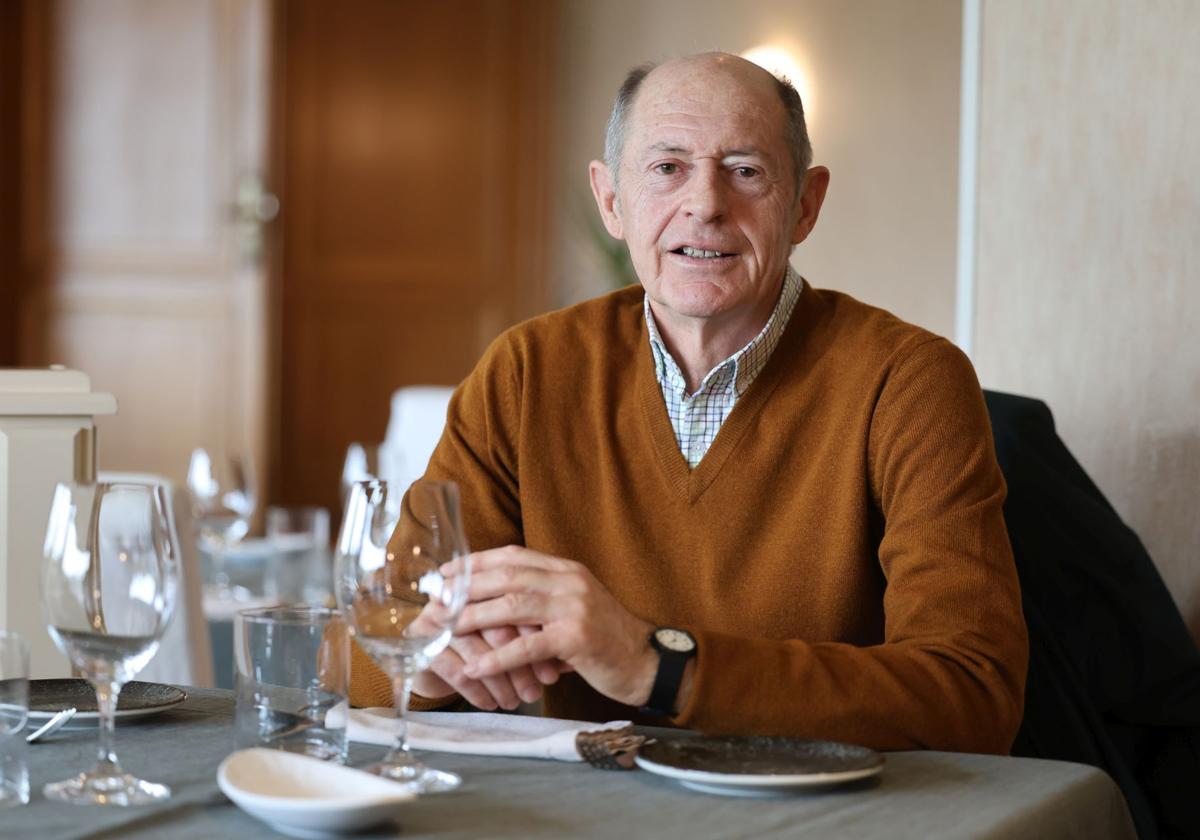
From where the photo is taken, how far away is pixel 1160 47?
228cm

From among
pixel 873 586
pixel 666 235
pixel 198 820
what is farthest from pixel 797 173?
pixel 198 820

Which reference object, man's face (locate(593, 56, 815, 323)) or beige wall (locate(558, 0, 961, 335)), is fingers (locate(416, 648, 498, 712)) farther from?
beige wall (locate(558, 0, 961, 335))

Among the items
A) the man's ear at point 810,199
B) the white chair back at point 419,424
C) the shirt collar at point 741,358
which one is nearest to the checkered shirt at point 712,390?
the shirt collar at point 741,358

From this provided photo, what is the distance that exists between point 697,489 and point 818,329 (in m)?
0.25

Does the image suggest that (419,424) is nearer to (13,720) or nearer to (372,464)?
(372,464)

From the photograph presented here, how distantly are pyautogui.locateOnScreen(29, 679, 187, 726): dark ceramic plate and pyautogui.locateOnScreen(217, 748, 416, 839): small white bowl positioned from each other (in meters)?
0.27

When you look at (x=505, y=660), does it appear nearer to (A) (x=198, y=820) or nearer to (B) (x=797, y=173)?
(A) (x=198, y=820)

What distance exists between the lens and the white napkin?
114 cm

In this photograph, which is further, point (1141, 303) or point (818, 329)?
point (1141, 303)

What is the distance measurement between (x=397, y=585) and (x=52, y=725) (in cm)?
32

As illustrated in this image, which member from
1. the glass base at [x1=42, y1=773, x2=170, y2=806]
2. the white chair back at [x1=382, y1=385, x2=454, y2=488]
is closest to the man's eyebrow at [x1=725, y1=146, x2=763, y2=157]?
the glass base at [x1=42, y1=773, x2=170, y2=806]

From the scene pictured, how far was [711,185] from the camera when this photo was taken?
171cm

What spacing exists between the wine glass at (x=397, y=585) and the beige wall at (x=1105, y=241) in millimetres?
1500

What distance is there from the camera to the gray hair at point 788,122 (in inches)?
69.1
